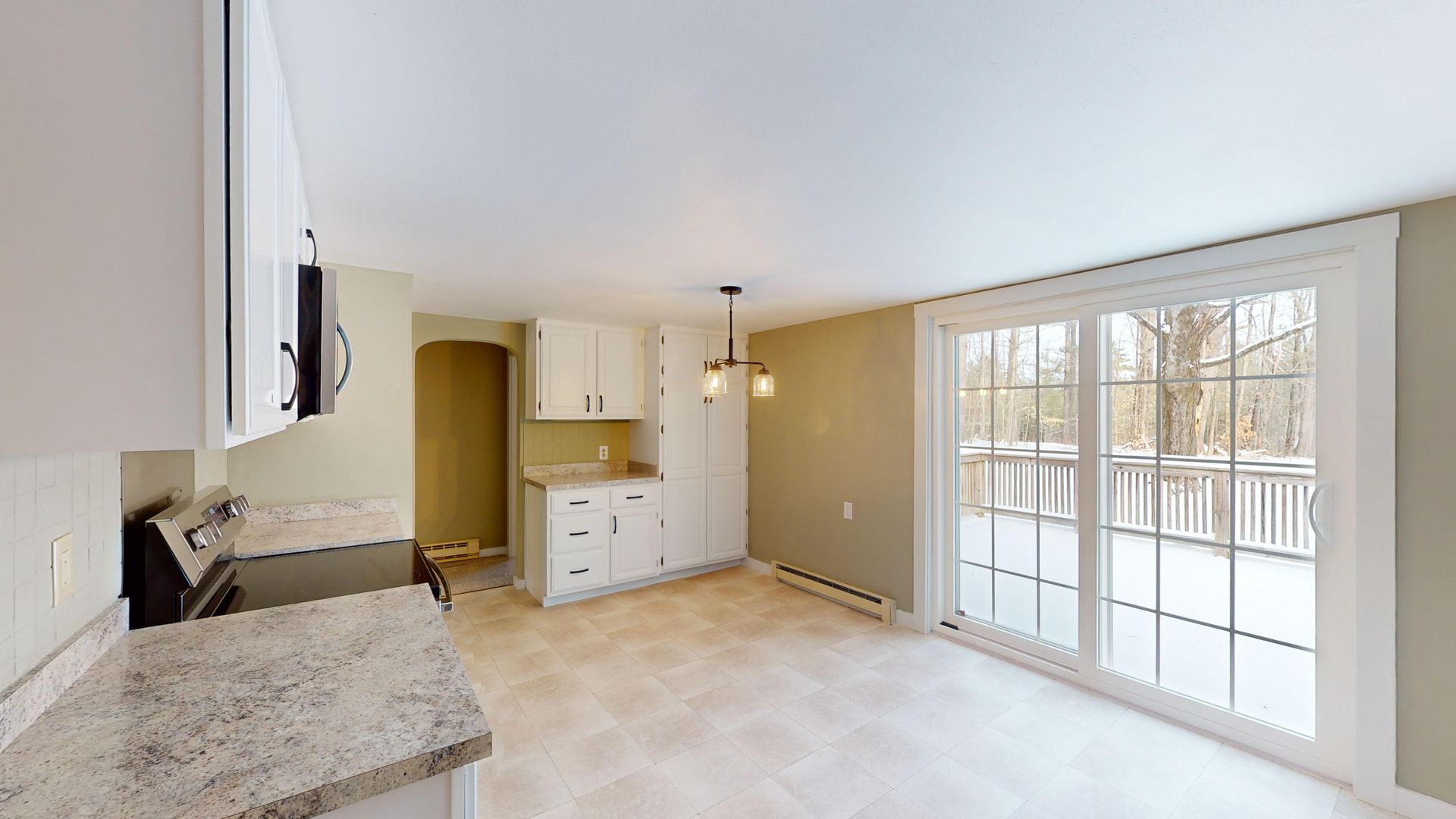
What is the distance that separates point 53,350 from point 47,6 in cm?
41

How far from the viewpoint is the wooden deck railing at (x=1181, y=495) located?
2.39m

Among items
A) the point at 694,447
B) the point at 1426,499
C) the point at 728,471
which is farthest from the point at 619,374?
the point at 1426,499

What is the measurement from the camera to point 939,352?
3.75m

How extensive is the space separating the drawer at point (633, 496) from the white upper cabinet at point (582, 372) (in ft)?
2.16

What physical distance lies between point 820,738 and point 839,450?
224 centimetres

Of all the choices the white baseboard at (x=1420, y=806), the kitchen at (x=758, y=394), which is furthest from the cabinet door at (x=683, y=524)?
the white baseboard at (x=1420, y=806)

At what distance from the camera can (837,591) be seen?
4.29 metres

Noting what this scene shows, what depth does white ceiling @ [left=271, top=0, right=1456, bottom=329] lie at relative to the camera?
111cm

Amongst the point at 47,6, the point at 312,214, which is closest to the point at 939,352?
the point at 312,214

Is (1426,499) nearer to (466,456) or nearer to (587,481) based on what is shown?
Answer: (587,481)

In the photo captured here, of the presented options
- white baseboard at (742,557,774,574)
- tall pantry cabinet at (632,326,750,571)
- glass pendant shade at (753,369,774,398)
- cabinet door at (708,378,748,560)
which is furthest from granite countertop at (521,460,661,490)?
glass pendant shade at (753,369,774,398)

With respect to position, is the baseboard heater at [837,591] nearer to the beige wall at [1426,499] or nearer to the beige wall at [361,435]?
the beige wall at [1426,499]

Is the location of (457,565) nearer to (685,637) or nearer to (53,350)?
(685,637)

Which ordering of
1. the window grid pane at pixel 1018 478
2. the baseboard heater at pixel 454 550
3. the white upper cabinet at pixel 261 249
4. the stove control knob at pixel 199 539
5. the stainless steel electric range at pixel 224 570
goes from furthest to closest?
the baseboard heater at pixel 454 550 → the window grid pane at pixel 1018 478 → the stove control knob at pixel 199 539 → the stainless steel electric range at pixel 224 570 → the white upper cabinet at pixel 261 249
